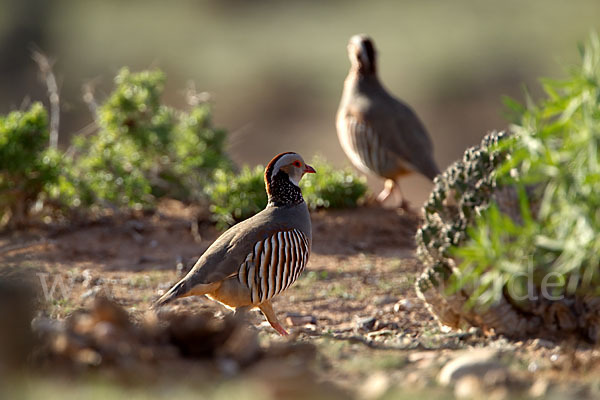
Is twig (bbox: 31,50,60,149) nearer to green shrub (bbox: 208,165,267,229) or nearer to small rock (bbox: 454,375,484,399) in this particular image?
green shrub (bbox: 208,165,267,229)

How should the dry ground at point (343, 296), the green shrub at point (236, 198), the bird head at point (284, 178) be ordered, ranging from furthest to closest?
the green shrub at point (236, 198) < the bird head at point (284, 178) < the dry ground at point (343, 296)

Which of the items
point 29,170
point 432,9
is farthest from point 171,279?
point 432,9

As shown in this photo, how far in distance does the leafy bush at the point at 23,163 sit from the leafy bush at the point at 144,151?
380 millimetres

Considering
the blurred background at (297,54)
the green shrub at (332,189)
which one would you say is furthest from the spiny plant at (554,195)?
the blurred background at (297,54)

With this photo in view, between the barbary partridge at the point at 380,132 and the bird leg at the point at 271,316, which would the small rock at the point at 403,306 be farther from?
the barbary partridge at the point at 380,132

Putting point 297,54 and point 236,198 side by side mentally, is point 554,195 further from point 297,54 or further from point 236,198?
point 297,54

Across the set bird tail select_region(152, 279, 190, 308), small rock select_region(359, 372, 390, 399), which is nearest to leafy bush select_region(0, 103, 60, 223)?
bird tail select_region(152, 279, 190, 308)

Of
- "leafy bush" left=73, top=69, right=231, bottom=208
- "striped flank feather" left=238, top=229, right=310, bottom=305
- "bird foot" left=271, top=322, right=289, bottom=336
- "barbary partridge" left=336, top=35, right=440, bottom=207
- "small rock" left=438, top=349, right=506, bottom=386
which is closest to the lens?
"small rock" left=438, top=349, right=506, bottom=386

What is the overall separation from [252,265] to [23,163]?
3.68 metres

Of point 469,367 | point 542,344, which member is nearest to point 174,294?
point 469,367

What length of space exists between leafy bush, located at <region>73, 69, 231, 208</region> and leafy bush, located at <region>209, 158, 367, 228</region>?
18.5 inches

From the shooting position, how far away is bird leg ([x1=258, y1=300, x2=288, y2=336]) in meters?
6.04

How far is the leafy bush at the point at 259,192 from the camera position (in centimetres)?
873

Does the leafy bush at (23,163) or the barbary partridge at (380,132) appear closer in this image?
the leafy bush at (23,163)
